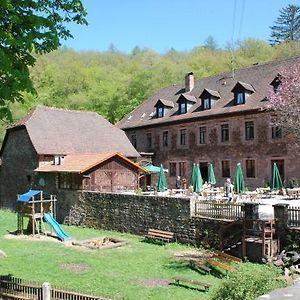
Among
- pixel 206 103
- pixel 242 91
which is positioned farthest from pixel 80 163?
pixel 242 91

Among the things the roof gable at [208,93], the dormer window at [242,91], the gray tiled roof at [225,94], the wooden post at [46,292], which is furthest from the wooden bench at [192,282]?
the roof gable at [208,93]

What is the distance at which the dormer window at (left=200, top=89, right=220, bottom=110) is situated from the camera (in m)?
36.6

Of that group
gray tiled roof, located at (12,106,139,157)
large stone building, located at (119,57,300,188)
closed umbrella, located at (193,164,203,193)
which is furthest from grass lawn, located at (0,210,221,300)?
large stone building, located at (119,57,300,188)

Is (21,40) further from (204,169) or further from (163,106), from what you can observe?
(163,106)

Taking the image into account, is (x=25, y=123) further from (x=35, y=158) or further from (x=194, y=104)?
(x=194, y=104)

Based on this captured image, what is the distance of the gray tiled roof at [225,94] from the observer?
33.6m

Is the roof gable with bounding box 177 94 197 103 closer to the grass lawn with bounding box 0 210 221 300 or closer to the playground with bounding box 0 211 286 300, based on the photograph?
the playground with bounding box 0 211 286 300

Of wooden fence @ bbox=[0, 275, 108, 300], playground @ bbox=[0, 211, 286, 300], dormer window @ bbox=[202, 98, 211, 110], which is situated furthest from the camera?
dormer window @ bbox=[202, 98, 211, 110]

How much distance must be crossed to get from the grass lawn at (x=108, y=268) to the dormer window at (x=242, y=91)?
51.0ft

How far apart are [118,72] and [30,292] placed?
66.2 meters

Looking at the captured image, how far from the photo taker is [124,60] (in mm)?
80188

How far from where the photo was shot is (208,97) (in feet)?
121

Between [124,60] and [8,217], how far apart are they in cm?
5205

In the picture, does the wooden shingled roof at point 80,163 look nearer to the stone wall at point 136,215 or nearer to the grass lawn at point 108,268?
the stone wall at point 136,215
